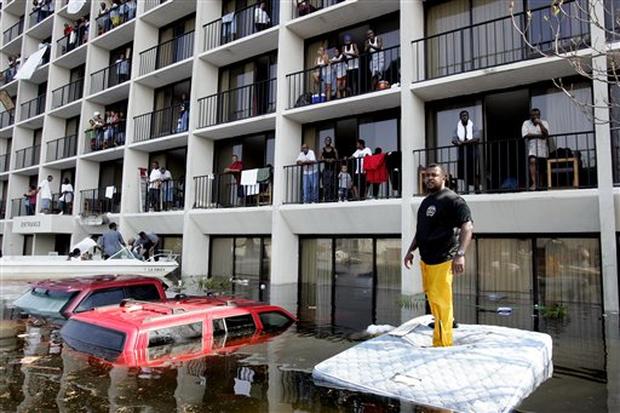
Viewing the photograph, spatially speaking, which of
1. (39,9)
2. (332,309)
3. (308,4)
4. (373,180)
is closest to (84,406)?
(332,309)

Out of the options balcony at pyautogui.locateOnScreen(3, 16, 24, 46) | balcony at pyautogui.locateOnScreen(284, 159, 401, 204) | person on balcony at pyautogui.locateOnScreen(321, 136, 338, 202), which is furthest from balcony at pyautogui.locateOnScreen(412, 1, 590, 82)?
balcony at pyautogui.locateOnScreen(3, 16, 24, 46)

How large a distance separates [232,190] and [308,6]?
6.40 meters

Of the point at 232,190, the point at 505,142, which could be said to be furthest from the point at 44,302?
the point at 505,142

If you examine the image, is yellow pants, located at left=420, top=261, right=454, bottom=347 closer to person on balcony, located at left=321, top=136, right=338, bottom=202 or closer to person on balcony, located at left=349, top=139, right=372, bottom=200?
person on balcony, located at left=349, top=139, right=372, bottom=200

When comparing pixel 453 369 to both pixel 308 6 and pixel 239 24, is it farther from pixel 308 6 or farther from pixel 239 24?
pixel 239 24

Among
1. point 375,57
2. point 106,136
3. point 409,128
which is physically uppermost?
point 375,57

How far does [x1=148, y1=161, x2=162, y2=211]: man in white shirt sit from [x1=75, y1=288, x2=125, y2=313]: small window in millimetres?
10298

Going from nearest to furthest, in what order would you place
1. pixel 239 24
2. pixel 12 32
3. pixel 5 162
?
1. pixel 239 24
2. pixel 5 162
3. pixel 12 32

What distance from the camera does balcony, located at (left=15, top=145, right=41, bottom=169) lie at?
83.5 ft

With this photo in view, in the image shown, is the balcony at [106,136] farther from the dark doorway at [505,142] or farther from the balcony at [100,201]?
the dark doorway at [505,142]

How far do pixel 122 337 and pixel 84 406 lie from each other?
1.14 metres

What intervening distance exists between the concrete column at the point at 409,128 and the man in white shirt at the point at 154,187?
990 cm

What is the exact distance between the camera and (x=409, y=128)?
1178cm

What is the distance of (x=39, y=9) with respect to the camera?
26578 mm
